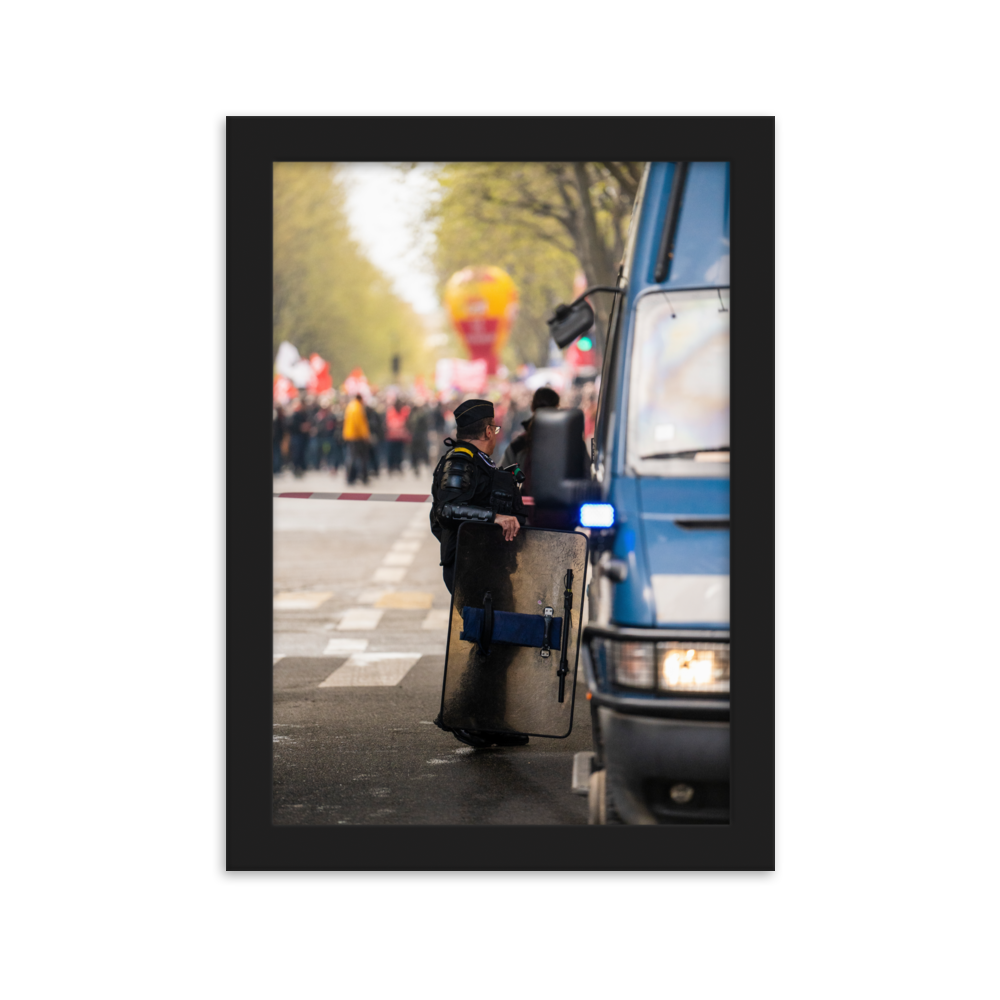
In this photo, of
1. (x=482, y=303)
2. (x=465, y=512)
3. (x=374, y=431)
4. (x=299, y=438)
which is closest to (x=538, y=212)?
(x=374, y=431)

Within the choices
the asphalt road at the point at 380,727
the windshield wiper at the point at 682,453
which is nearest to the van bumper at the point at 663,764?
the windshield wiper at the point at 682,453

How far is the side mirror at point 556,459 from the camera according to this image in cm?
518

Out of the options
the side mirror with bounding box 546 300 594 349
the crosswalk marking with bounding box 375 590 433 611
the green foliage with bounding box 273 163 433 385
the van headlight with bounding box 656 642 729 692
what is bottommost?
the crosswalk marking with bounding box 375 590 433 611

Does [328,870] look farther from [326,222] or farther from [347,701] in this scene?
[326,222]

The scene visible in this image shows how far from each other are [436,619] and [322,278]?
2210 inches

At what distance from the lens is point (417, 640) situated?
11578 millimetres

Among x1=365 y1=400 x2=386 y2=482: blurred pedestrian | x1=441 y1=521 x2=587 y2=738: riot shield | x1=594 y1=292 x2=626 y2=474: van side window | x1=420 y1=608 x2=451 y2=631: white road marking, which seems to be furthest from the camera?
x1=365 y1=400 x2=386 y2=482: blurred pedestrian

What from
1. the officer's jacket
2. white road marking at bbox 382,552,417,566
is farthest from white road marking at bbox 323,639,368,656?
white road marking at bbox 382,552,417,566

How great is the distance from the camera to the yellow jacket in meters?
28.3

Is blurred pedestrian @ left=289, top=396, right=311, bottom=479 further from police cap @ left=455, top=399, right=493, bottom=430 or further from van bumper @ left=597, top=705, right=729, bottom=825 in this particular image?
van bumper @ left=597, top=705, right=729, bottom=825

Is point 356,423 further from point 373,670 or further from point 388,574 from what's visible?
point 373,670

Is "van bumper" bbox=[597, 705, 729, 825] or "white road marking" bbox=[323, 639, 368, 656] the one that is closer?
"van bumper" bbox=[597, 705, 729, 825]

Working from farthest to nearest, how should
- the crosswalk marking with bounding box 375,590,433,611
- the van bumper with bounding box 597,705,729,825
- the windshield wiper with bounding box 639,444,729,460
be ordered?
the crosswalk marking with bounding box 375,590,433,611 < the windshield wiper with bounding box 639,444,729,460 < the van bumper with bounding box 597,705,729,825

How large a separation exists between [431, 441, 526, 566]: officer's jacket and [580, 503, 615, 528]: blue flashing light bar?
1.82 m
